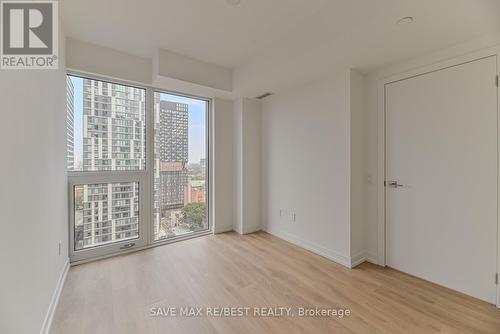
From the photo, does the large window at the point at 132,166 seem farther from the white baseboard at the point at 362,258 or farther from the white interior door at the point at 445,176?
the white interior door at the point at 445,176

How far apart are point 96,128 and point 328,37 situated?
309cm

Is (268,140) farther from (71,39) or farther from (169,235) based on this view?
(71,39)

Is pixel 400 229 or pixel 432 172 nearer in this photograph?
pixel 432 172

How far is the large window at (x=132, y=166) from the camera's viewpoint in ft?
9.16

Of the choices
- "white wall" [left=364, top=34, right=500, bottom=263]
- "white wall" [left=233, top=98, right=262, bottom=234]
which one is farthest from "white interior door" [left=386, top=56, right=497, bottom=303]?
"white wall" [left=233, top=98, right=262, bottom=234]

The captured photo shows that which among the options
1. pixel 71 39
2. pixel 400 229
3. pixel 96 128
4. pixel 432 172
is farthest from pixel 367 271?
pixel 71 39

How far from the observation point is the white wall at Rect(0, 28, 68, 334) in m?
1.10

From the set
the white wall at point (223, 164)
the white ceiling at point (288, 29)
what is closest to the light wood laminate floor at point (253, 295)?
the white wall at point (223, 164)

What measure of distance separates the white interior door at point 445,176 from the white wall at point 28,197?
11.0 ft

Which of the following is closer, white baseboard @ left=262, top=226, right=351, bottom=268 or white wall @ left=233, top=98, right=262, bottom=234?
white baseboard @ left=262, top=226, right=351, bottom=268

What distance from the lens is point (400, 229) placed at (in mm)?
2537

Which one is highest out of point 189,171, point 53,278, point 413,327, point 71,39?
point 71,39

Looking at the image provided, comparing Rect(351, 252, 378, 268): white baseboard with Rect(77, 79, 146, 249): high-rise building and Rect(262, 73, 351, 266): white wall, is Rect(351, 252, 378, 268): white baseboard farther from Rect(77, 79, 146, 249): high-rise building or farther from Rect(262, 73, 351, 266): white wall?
Rect(77, 79, 146, 249): high-rise building

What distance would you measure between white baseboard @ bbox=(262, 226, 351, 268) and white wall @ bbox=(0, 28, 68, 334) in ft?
9.53
